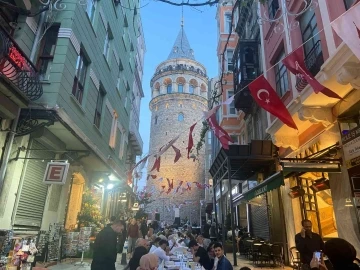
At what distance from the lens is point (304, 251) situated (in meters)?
6.48

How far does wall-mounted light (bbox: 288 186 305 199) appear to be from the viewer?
9570 mm

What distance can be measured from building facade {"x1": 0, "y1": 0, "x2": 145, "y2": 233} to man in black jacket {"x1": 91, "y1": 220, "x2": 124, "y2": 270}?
9.52 ft

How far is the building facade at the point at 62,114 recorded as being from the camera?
24.4 feet

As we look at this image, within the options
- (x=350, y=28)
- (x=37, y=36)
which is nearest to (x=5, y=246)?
(x=37, y=36)

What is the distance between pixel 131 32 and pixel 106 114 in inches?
364

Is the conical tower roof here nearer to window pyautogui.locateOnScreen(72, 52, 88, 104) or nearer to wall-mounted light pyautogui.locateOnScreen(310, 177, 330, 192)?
window pyautogui.locateOnScreen(72, 52, 88, 104)

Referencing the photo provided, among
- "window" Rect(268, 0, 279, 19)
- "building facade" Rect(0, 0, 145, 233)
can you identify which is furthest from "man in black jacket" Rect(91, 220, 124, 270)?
"window" Rect(268, 0, 279, 19)

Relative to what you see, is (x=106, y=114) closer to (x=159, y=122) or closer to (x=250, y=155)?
(x=250, y=155)

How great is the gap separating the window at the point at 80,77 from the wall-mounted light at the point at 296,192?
29.4ft

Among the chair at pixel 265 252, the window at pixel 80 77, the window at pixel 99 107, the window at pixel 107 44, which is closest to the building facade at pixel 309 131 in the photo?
the chair at pixel 265 252

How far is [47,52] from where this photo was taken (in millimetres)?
9117

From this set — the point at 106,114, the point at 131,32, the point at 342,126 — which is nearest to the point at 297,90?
the point at 342,126

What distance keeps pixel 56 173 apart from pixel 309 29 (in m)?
9.11

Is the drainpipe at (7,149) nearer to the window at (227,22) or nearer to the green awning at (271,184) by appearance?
the green awning at (271,184)
